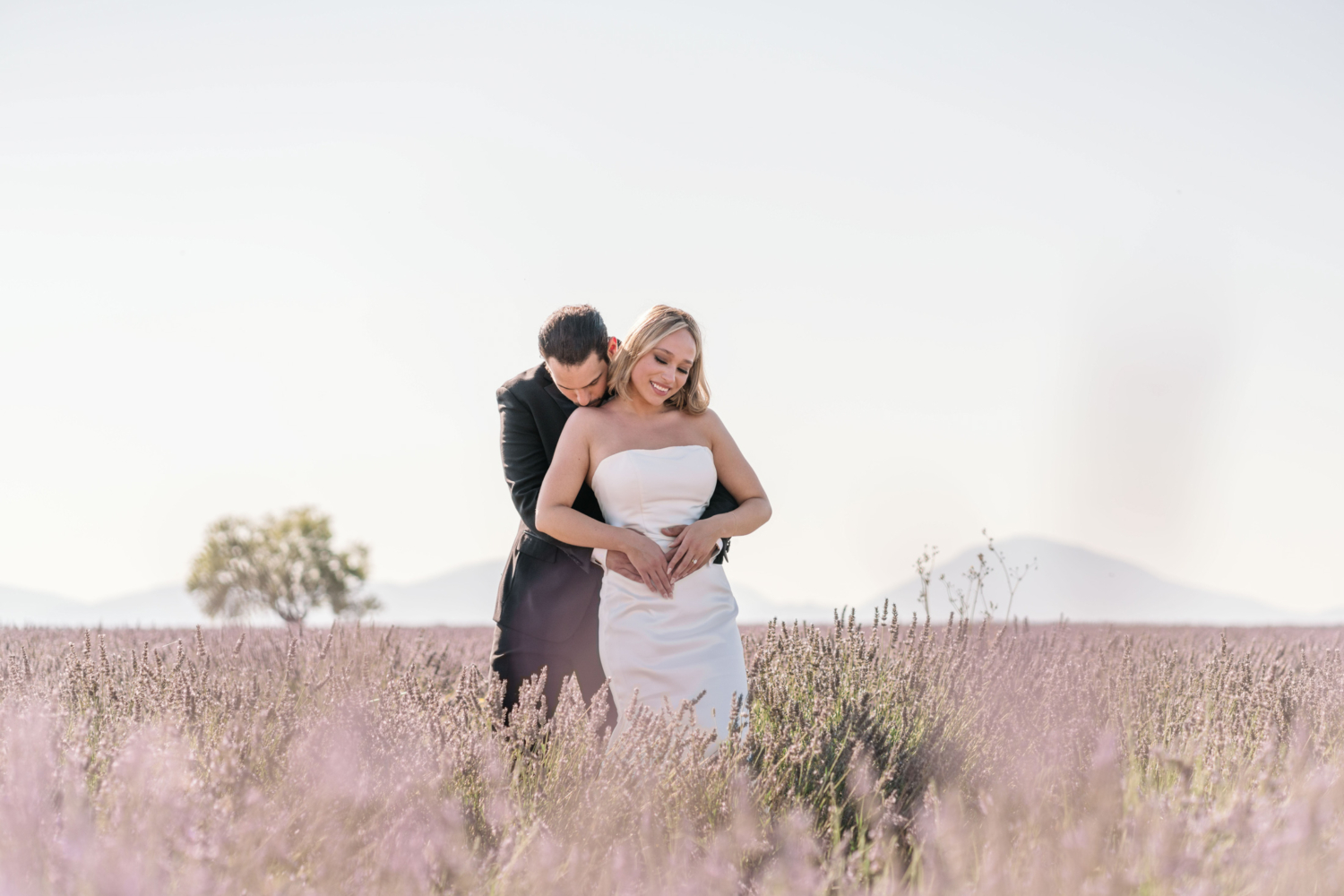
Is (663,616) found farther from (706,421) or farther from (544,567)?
(706,421)

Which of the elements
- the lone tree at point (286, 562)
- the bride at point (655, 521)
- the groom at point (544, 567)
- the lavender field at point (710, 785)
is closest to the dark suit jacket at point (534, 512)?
the groom at point (544, 567)

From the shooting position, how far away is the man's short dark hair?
3465 millimetres

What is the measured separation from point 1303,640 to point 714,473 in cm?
651

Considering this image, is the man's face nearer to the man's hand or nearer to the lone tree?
the man's hand

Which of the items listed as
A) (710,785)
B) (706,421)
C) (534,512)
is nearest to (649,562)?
(534,512)

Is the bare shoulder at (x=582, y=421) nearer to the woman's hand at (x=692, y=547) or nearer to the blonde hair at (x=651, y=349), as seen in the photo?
the blonde hair at (x=651, y=349)

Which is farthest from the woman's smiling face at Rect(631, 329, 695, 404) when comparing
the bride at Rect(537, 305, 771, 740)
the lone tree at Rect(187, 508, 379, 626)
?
the lone tree at Rect(187, 508, 379, 626)

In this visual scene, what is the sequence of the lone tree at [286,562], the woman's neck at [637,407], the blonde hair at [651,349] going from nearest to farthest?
the blonde hair at [651,349] → the woman's neck at [637,407] → the lone tree at [286,562]

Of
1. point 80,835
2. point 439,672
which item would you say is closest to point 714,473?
point 80,835

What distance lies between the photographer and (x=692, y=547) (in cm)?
345

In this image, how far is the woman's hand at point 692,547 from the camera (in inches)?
135

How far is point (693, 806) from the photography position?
2.47 metres

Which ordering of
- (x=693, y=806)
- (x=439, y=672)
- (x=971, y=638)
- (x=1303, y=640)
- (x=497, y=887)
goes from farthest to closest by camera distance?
(x=1303, y=640) → (x=439, y=672) → (x=971, y=638) → (x=693, y=806) → (x=497, y=887)

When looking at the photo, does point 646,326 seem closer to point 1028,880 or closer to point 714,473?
point 714,473
